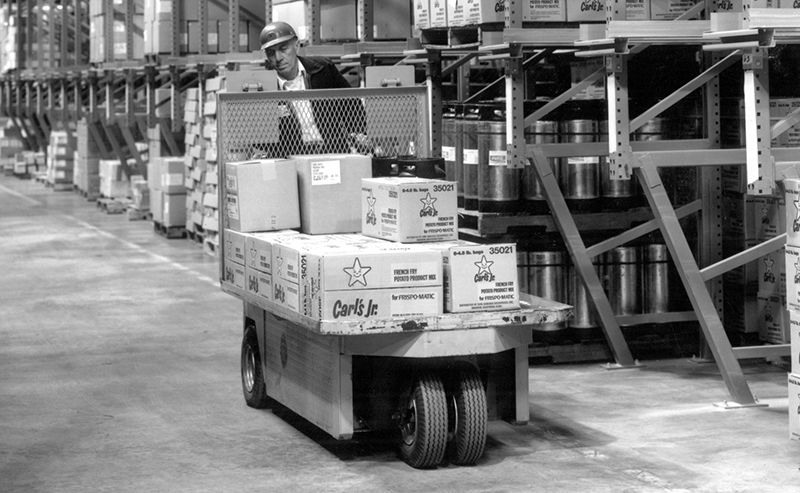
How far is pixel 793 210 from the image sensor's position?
5.64 metres

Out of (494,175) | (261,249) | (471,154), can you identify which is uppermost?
(471,154)

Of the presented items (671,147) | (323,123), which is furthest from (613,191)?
(323,123)

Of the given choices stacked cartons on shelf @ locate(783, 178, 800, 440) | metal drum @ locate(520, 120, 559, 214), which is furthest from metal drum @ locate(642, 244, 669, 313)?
stacked cartons on shelf @ locate(783, 178, 800, 440)

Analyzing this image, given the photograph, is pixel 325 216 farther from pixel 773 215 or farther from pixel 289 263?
pixel 773 215

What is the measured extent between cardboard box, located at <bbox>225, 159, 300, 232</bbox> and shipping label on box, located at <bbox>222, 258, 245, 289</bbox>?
0.77 ft

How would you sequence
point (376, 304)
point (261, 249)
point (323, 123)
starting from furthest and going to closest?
point (323, 123)
point (261, 249)
point (376, 304)

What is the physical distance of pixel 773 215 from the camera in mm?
7980

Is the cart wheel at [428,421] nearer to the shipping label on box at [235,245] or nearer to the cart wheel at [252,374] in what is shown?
the shipping label on box at [235,245]

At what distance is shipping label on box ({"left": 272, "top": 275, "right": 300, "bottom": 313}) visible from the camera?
5.76m

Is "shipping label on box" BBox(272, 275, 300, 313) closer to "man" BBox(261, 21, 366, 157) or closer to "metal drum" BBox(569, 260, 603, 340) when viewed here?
"man" BBox(261, 21, 366, 157)

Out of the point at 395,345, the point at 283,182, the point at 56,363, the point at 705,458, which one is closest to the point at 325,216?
the point at 283,182

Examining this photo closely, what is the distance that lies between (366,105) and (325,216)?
2.73 ft

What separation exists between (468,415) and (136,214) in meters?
12.9

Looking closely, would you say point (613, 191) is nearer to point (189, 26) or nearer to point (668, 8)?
point (668, 8)
